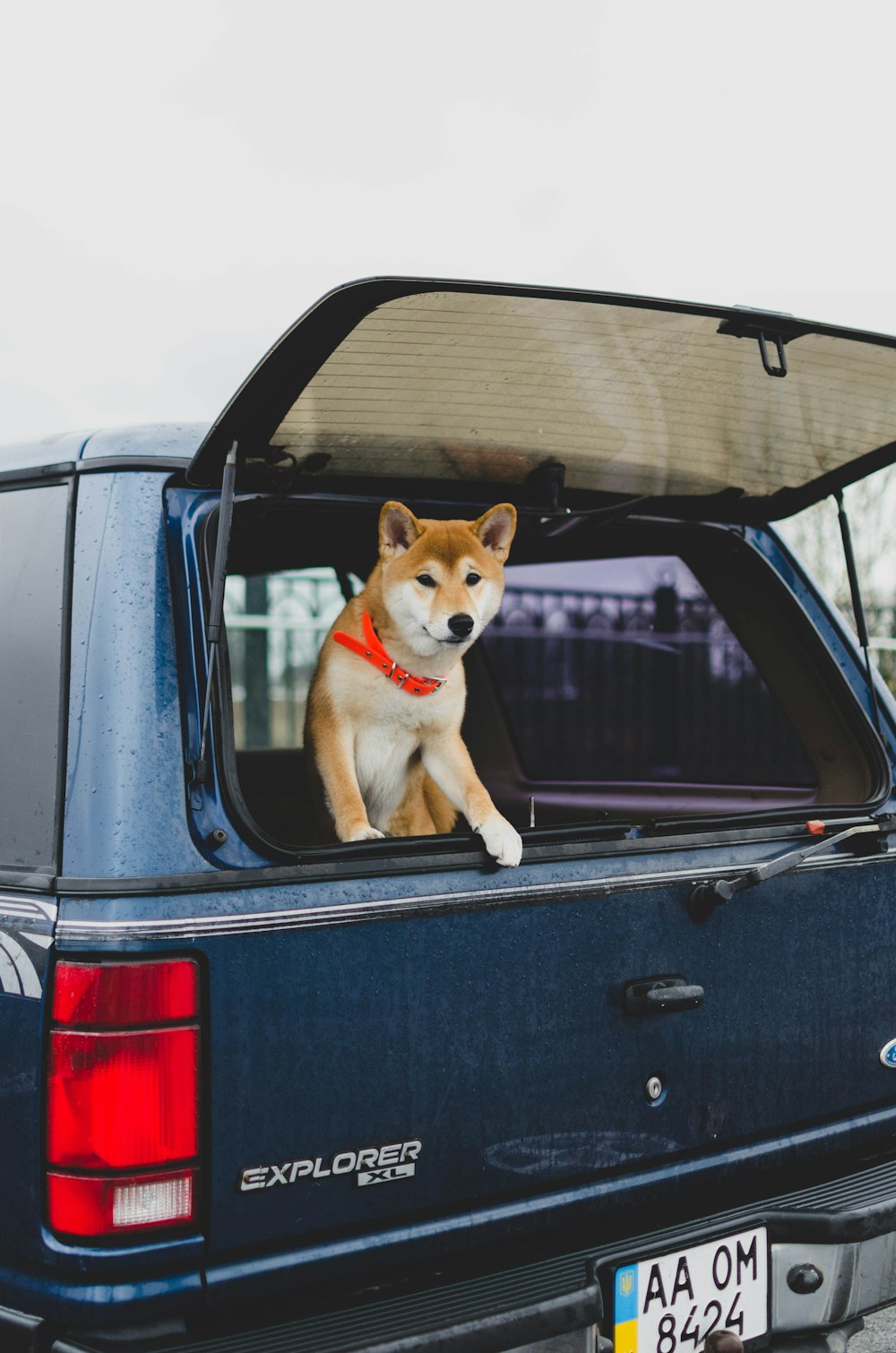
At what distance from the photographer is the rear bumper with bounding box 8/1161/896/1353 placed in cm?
175

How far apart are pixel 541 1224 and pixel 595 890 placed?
0.58 metres

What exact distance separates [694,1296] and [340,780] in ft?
4.09

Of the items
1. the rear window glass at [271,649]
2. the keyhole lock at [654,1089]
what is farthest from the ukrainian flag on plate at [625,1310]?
the rear window glass at [271,649]

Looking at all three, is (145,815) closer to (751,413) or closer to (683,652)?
(751,413)

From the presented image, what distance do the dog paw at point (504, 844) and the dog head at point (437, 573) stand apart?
2.09 ft

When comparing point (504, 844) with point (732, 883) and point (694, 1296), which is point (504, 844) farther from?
point (694, 1296)

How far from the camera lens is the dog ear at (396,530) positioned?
2.65 metres

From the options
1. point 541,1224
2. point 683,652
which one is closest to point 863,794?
point 541,1224

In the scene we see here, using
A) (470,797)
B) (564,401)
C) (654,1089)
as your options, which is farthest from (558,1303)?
(564,401)

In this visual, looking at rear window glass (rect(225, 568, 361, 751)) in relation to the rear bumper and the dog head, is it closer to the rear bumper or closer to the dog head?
the dog head

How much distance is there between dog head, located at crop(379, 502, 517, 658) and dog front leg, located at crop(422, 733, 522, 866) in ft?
0.82

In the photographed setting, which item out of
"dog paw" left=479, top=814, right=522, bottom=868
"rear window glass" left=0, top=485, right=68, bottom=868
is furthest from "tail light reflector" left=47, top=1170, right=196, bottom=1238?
"dog paw" left=479, top=814, right=522, bottom=868

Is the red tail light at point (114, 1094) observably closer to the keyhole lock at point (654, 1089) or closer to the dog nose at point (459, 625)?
the keyhole lock at point (654, 1089)

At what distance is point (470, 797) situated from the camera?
2.65 m
